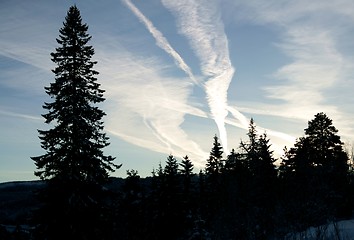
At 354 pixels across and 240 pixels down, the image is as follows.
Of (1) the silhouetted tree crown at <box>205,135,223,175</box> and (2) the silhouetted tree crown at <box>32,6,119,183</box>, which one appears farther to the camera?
(1) the silhouetted tree crown at <box>205,135,223,175</box>

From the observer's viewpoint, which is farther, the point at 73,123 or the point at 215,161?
the point at 215,161

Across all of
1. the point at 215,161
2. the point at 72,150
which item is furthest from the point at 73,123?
the point at 215,161

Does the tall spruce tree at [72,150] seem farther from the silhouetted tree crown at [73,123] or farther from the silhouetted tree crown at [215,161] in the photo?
the silhouetted tree crown at [215,161]

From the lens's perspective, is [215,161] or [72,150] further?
[215,161]

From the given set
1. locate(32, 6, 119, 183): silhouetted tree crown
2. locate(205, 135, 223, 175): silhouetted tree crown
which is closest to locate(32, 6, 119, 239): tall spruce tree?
locate(32, 6, 119, 183): silhouetted tree crown

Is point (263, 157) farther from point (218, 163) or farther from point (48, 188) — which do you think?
point (48, 188)

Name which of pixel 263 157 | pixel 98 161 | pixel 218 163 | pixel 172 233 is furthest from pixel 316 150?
pixel 98 161

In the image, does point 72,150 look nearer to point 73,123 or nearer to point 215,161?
point 73,123

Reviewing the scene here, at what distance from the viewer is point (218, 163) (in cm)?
5975

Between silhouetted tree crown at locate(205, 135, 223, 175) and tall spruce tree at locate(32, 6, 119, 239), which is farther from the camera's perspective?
silhouetted tree crown at locate(205, 135, 223, 175)

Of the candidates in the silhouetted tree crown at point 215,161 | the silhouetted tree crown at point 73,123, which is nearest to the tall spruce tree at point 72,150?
the silhouetted tree crown at point 73,123

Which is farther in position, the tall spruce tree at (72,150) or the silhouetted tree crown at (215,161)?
the silhouetted tree crown at (215,161)

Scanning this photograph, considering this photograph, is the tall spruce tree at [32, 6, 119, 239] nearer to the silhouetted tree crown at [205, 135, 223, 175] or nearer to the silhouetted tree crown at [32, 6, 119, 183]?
the silhouetted tree crown at [32, 6, 119, 183]

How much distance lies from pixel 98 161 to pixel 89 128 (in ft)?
6.82
